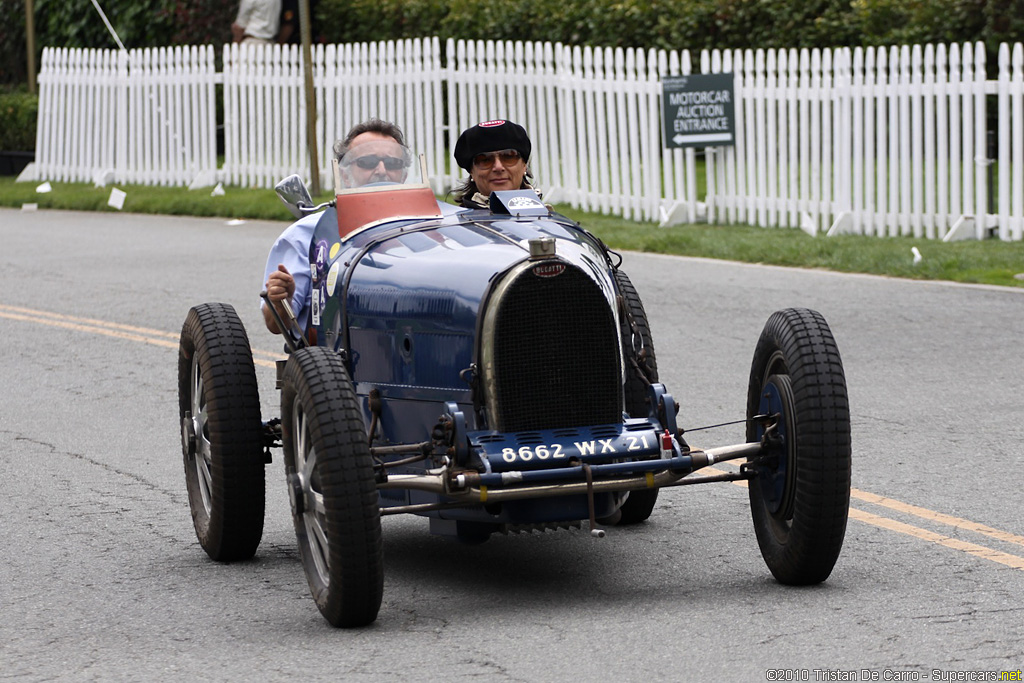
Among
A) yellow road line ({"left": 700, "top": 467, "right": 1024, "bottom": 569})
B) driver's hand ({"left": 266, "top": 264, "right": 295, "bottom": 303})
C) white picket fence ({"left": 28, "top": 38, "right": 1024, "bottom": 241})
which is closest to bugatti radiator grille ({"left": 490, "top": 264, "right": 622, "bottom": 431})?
yellow road line ({"left": 700, "top": 467, "right": 1024, "bottom": 569})

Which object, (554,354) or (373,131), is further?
(373,131)

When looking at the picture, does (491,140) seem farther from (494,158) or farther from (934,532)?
(934,532)

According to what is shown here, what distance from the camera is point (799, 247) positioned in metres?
14.9

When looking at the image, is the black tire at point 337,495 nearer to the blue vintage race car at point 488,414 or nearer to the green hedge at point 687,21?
the blue vintage race car at point 488,414

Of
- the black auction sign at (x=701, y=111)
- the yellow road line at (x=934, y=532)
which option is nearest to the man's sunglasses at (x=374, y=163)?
the yellow road line at (x=934, y=532)

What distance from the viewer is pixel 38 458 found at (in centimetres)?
840

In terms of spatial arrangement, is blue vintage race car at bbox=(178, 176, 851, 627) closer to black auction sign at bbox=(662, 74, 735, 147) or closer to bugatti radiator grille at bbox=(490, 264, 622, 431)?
bugatti radiator grille at bbox=(490, 264, 622, 431)

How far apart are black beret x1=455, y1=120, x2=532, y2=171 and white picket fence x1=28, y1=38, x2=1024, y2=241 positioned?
876cm

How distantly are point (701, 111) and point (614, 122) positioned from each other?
1180 mm

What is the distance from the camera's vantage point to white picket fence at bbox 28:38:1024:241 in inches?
608

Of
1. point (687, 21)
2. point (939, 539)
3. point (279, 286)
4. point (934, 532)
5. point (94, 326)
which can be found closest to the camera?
point (939, 539)

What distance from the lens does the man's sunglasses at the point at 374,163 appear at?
22.5ft

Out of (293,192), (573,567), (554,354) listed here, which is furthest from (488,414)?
(293,192)

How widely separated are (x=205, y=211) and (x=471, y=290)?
14470 millimetres
